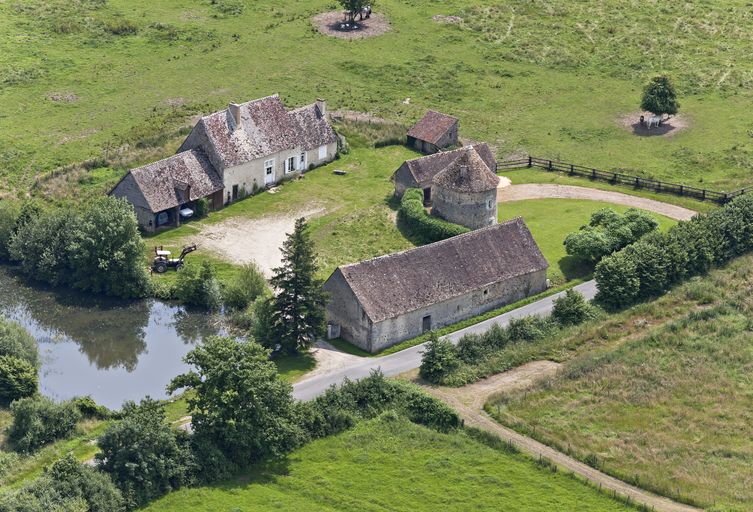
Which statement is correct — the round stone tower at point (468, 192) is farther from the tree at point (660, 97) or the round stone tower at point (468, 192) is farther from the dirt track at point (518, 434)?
the tree at point (660, 97)

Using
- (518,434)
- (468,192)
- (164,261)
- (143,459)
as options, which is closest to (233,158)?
(164,261)

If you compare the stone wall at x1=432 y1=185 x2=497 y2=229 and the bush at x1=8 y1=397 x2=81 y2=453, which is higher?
the stone wall at x1=432 y1=185 x2=497 y2=229

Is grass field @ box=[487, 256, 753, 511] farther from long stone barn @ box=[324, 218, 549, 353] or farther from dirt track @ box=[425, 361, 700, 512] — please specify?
long stone barn @ box=[324, 218, 549, 353]

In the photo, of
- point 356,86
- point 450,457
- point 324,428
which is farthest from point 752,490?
point 356,86

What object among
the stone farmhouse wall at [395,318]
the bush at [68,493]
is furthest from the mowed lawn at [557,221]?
the bush at [68,493]

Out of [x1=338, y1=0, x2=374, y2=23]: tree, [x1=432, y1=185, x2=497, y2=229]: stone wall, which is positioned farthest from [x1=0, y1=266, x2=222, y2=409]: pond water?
[x1=338, y1=0, x2=374, y2=23]: tree

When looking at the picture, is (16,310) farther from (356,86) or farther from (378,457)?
(356,86)
